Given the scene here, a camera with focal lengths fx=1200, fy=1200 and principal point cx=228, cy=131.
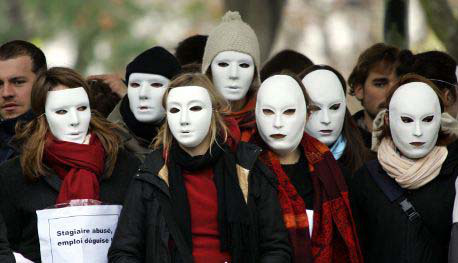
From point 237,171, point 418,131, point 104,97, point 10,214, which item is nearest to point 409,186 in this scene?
point 418,131

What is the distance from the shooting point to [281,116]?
283 inches

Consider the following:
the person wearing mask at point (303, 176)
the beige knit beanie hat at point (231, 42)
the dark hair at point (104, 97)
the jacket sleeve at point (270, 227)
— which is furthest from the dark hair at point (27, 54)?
the jacket sleeve at point (270, 227)

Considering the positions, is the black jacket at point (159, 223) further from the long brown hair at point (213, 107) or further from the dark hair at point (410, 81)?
the dark hair at point (410, 81)

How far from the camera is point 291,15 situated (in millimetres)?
24078

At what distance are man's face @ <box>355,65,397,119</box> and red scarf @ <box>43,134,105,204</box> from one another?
2.47 metres

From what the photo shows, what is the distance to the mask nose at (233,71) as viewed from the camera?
7949 mm

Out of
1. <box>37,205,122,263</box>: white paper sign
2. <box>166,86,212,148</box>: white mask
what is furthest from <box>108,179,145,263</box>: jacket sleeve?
<box>166,86,212,148</box>: white mask

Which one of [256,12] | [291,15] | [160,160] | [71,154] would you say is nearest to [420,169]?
[160,160]

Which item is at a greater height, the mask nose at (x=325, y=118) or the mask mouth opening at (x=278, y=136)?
the mask nose at (x=325, y=118)

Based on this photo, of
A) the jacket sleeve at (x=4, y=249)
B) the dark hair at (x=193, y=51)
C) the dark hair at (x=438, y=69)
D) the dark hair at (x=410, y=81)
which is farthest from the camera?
the dark hair at (x=193, y=51)

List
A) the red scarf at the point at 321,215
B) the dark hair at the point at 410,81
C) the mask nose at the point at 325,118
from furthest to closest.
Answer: the mask nose at the point at 325,118 → the dark hair at the point at 410,81 → the red scarf at the point at 321,215

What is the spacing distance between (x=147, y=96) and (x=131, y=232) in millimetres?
1454

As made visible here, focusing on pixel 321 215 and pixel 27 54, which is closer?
pixel 321 215

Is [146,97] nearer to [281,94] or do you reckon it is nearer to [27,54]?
[27,54]
